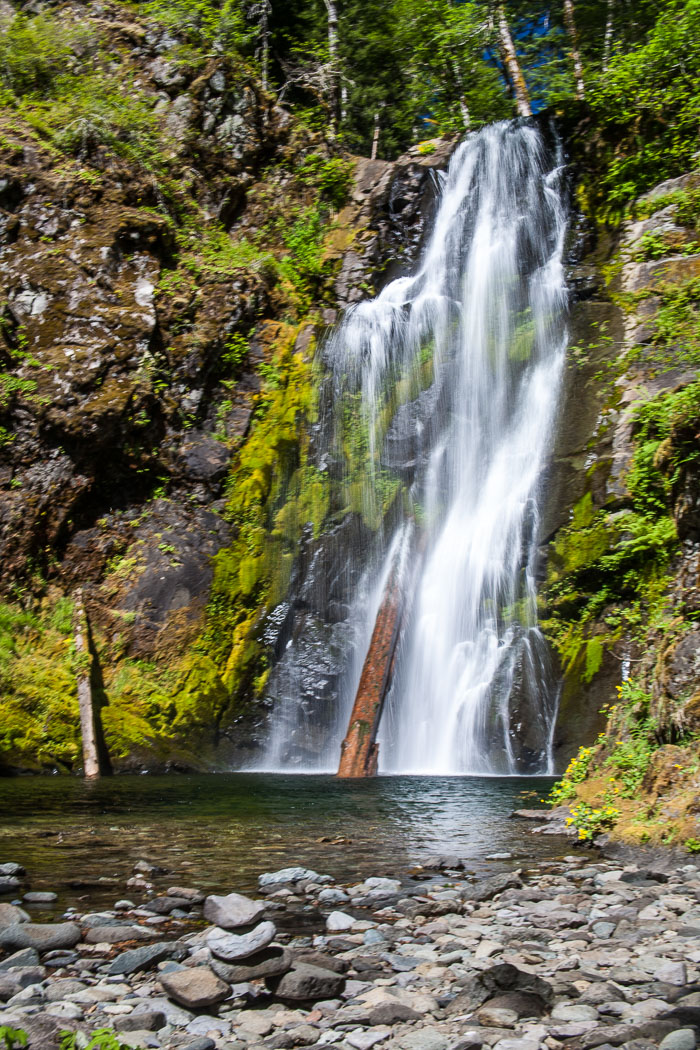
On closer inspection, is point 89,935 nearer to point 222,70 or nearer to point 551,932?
point 551,932

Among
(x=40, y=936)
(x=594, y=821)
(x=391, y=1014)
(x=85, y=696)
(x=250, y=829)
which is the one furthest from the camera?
(x=85, y=696)

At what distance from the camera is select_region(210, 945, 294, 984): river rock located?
3.04m

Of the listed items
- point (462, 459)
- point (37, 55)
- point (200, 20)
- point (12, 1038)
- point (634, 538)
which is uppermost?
point (200, 20)

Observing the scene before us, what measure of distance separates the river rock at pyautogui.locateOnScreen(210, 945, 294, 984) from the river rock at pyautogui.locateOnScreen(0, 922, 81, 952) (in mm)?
701

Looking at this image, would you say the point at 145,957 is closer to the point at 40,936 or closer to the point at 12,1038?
the point at 40,936

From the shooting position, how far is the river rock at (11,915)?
3510 millimetres

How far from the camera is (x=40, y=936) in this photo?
337 centimetres

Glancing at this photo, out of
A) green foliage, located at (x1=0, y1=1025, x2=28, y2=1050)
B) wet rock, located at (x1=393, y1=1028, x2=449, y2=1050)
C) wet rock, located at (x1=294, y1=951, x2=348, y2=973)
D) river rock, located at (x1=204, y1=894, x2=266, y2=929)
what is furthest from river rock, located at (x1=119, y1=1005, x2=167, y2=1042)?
river rock, located at (x1=204, y1=894, x2=266, y2=929)

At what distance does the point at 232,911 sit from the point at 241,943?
47 centimetres

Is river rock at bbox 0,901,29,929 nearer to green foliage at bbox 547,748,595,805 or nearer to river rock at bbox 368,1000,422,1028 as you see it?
river rock at bbox 368,1000,422,1028

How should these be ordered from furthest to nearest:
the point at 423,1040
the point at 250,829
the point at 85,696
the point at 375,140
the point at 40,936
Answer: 1. the point at 375,140
2. the point at 85,696
3. the point at 250,829
4. the point at 40,936
5. the point at 423,1040

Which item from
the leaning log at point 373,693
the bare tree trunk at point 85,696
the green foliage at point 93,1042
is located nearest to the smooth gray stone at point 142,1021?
the green foliage at point 93,1042

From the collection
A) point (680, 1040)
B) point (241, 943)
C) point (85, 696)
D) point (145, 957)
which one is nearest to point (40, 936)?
point (145, 957)

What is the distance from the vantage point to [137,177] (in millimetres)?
16469
